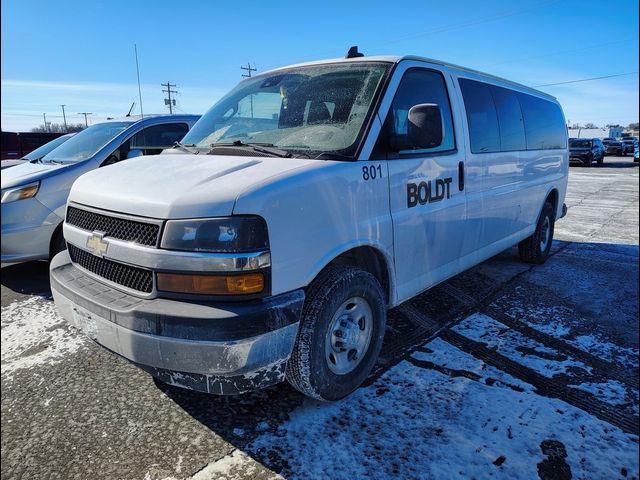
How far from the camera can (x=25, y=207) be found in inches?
182

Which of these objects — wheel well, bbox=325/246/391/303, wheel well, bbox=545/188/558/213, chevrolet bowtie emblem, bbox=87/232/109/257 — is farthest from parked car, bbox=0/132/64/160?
wheel well, bbox=325/246/391/303

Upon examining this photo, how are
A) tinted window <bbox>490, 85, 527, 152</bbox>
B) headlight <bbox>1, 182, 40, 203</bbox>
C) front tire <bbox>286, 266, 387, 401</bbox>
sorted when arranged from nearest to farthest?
1. front tire <bbox>286, 266, 387, 401</bbox>
2. tinted window <bbox>490, 85, 527, 152</bbox>
3. headlight <bbox>1, 182, 40, 203</bbox>

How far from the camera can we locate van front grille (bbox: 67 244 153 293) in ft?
7.58

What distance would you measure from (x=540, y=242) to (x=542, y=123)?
149 cm

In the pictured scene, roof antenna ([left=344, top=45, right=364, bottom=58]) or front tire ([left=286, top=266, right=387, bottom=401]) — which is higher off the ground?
roof antenna ([left=344, top=45, right=364, bottom=58])

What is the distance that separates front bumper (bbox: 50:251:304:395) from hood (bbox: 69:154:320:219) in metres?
0.46

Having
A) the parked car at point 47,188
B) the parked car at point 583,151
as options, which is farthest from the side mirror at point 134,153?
the parked car at point 583,151

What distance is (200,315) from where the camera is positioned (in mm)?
2068

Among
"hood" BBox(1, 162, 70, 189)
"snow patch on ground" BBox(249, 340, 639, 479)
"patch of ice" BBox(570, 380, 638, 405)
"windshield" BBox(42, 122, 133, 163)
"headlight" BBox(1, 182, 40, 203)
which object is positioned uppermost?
"windshield" BBox(42, 122, 133, 163)

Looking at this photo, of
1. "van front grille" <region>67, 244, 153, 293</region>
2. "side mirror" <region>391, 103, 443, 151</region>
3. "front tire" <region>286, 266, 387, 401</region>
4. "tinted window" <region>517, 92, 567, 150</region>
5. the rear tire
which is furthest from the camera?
the rear tire

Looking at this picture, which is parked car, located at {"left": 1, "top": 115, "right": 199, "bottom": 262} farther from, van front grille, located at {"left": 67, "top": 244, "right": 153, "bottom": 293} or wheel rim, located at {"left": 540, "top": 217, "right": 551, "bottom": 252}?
wheel rim, located at {"left": 540, "top": 217, "right": 551, "bottom": 252}

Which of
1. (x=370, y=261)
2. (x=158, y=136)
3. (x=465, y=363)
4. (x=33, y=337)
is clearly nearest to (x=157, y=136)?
(x=158, y=136)

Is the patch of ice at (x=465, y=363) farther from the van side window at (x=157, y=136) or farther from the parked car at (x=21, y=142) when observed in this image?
the parked car at (x=21, y=142)

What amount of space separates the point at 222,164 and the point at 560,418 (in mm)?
2421
